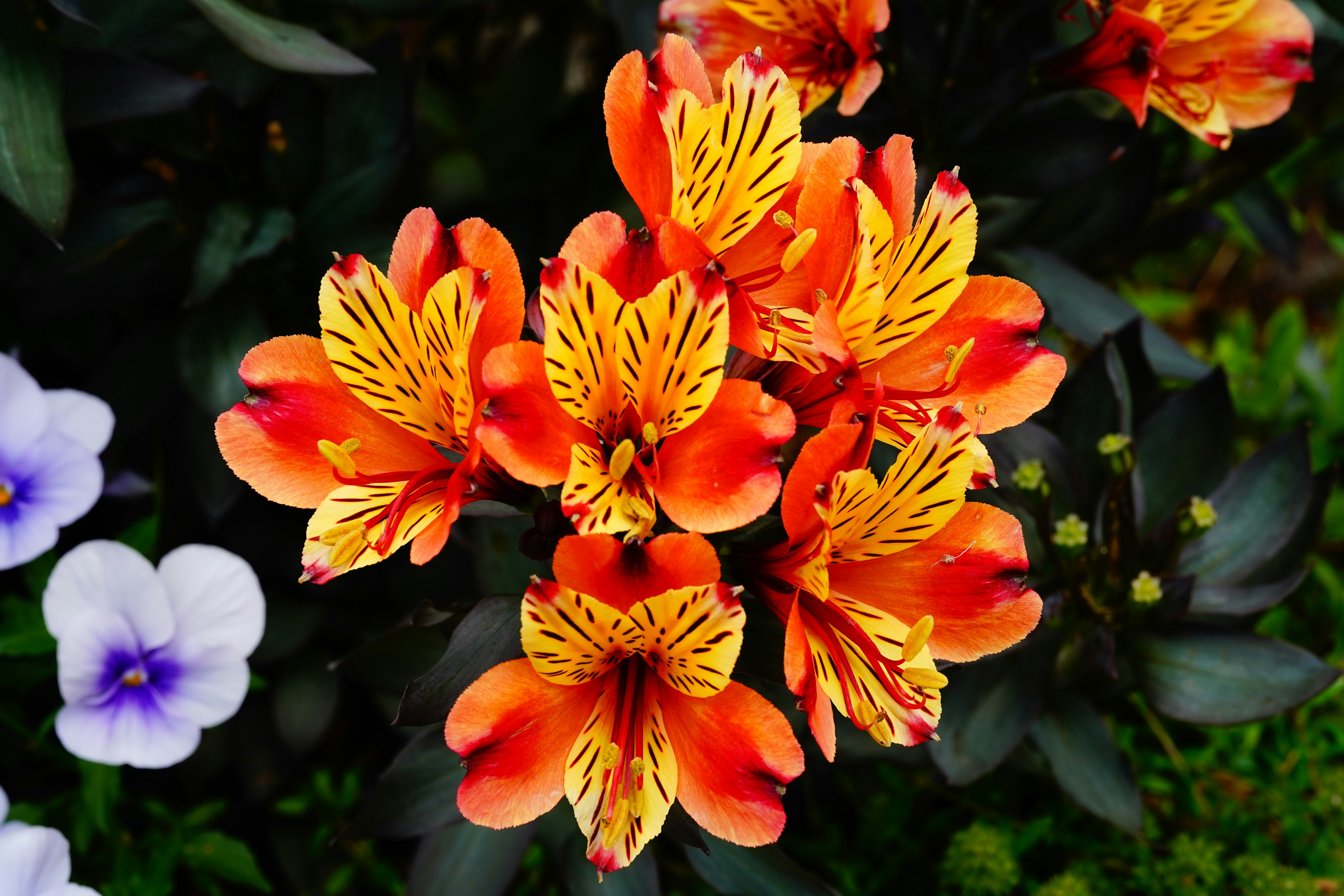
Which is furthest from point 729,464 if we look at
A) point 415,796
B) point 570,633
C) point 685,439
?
point 415,796

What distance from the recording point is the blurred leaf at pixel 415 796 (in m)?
1.11

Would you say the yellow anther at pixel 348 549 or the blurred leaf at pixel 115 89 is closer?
the yellow anther at pixel 348 549

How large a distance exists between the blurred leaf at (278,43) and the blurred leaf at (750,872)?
37.5 inches

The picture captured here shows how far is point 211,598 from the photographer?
A: 1.17 metres

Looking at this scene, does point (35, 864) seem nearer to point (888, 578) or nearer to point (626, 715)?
point (626, 715)

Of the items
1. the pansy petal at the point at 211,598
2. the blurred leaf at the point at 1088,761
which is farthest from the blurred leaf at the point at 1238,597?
the pansy petal at the point at 211,598

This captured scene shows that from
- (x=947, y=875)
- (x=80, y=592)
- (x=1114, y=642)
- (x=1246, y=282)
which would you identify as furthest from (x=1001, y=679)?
(x=1246, y=282)

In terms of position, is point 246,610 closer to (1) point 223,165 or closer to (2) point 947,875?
(1) point 223,165

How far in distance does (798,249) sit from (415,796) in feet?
2.41

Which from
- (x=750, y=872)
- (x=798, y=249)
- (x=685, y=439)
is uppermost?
(x=798, y=249)

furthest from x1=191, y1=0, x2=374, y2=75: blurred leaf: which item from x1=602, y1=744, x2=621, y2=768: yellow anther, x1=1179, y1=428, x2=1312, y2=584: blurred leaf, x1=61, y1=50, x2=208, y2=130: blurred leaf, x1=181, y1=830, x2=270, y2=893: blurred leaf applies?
x1=1179, y1=428, x2=1312, y2=584: blurred leaf

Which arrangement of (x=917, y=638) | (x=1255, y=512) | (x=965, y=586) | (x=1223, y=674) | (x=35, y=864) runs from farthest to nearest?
(x=1255, y=512) → (x=1223, y=674) → (x=35, y=864) → (x=965, y=586) → (x=917, y=638)

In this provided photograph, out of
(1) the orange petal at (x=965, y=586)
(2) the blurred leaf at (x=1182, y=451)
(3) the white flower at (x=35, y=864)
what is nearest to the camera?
(1) the orange petal at (x=965, y=586)

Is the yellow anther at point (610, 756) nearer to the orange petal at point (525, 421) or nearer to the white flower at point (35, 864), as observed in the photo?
the orange petal at point (525, 421)
